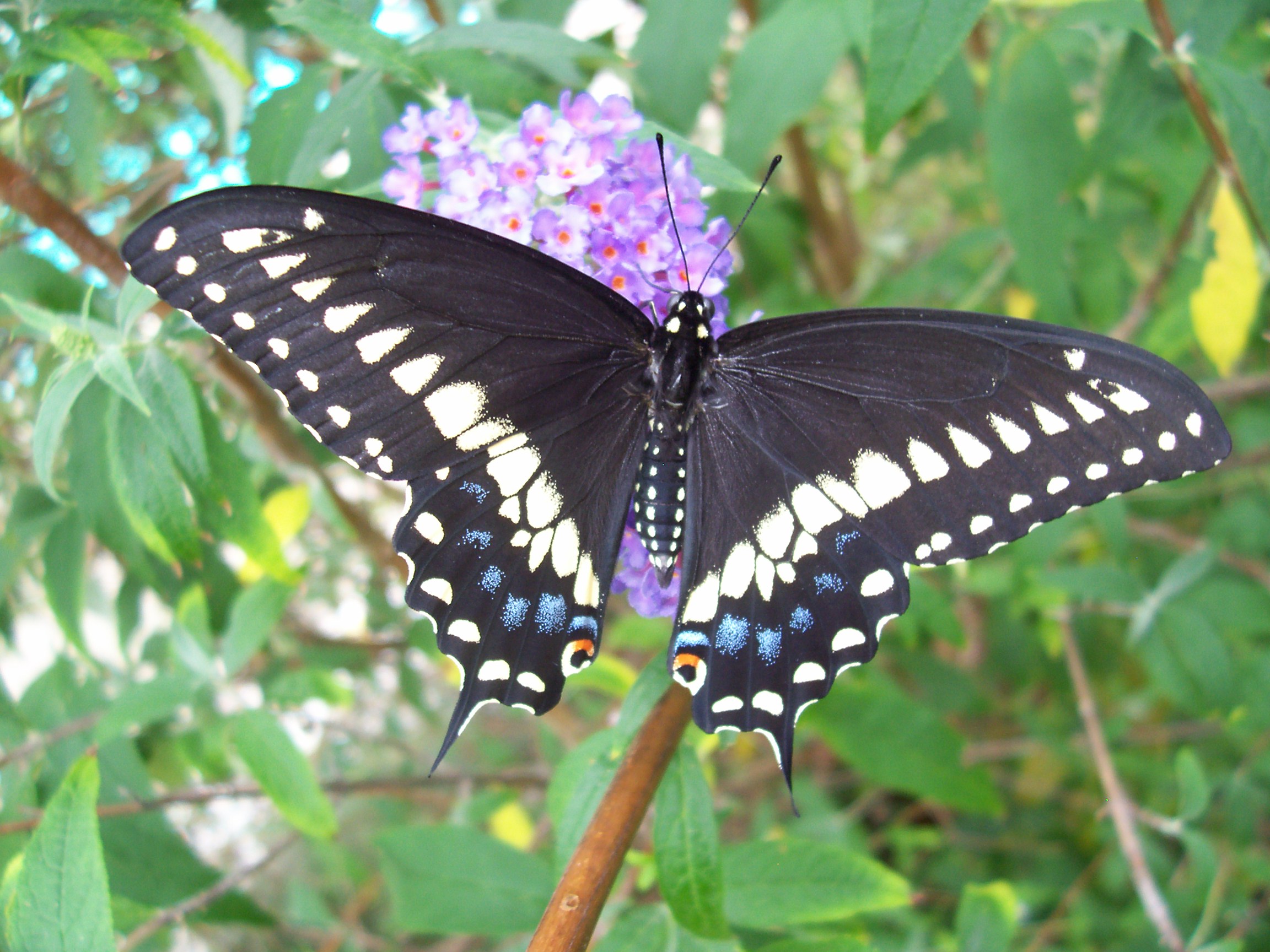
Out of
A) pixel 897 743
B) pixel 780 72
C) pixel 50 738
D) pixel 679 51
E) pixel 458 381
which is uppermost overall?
pixel 679 51

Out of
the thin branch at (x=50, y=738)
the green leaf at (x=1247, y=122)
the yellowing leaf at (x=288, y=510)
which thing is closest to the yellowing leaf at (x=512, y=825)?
the yellowing leaf at (x=288, y=510)

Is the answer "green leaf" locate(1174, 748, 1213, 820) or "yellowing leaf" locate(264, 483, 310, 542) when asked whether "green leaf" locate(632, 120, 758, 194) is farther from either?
"green leaf" locate(1174, 748, 1213, 820)

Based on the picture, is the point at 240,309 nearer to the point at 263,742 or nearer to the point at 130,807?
the point at 263,742

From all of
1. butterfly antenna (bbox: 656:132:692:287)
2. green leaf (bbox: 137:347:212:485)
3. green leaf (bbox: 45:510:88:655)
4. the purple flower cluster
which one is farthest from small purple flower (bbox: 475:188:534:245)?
green leaf (bbox: 45:510:88:655)

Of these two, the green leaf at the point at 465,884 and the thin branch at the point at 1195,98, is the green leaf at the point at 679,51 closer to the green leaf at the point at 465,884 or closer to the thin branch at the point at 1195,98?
the thin branch at the point at 1195,98

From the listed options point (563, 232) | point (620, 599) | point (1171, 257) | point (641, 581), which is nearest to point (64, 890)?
point (641, 581)

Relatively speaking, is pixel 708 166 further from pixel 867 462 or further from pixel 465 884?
pixel 465 884

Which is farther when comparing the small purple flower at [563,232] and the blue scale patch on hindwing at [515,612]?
the blue scale patch on hindwing at [515,612]
